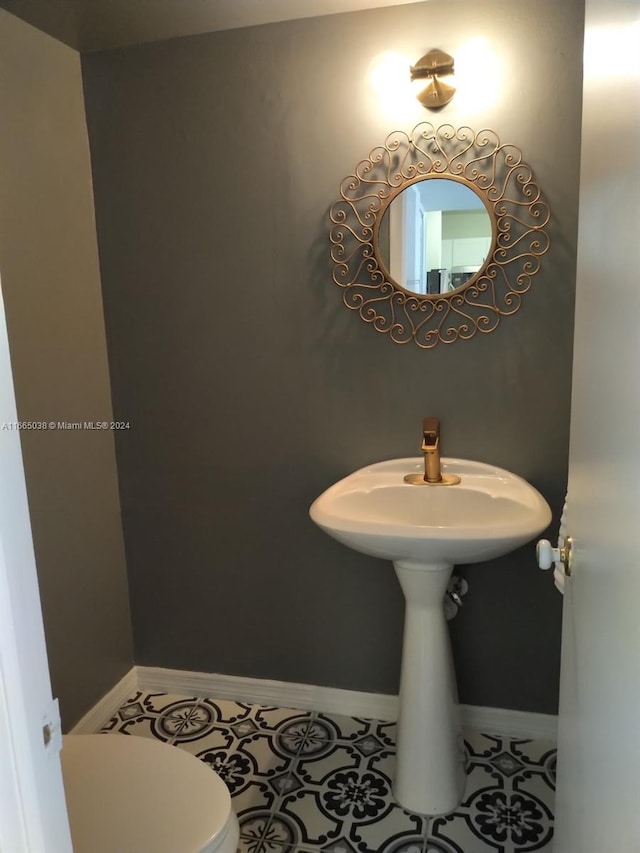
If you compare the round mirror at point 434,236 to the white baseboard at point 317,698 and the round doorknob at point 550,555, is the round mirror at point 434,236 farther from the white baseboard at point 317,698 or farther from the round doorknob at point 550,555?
the white baseboard at point 317,698

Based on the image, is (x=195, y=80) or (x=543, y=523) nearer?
(x=543, y=523)

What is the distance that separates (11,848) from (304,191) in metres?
1.68

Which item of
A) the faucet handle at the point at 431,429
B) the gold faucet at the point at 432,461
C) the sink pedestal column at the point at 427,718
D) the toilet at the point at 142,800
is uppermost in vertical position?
the faucet handle at the point at 431,429

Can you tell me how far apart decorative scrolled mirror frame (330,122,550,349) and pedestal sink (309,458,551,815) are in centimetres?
40

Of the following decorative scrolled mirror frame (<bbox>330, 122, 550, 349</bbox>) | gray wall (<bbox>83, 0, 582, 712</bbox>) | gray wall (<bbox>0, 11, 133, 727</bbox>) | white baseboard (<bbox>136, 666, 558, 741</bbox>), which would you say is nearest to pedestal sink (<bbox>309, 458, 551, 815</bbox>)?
gray wall (<bbox>83, 0, 582, 712</bbox>)

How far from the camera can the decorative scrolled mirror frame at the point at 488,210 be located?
176cm

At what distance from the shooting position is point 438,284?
6.04 feet

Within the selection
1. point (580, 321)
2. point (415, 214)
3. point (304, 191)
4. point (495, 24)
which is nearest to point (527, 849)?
point (580, 321)

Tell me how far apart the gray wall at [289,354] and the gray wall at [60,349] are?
70mm

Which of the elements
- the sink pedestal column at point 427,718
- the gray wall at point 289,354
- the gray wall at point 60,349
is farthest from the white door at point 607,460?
the gray wall at point 60,349

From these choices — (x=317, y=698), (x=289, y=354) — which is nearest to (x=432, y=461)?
(x=289, y=354)

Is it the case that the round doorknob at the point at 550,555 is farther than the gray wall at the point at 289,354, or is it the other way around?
the gray wall at the point at 289,354

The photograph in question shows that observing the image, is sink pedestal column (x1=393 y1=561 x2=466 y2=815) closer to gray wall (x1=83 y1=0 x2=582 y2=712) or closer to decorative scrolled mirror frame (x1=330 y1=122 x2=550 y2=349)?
gray wall (x1=83 y1=0 x2=582 y2=712)

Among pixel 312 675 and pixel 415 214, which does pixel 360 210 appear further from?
pixel 312 675
